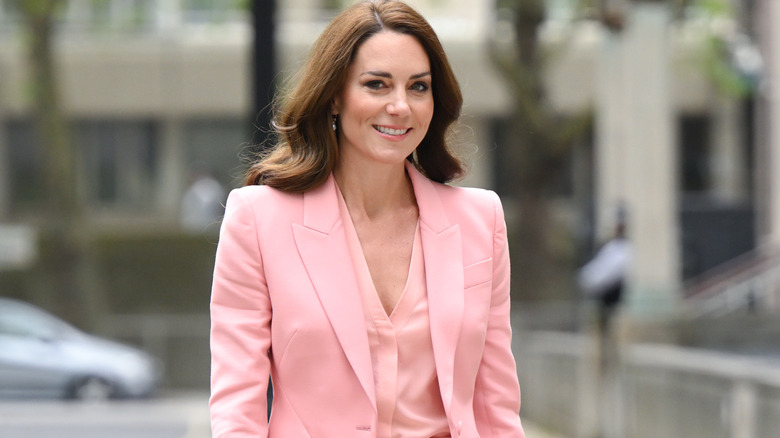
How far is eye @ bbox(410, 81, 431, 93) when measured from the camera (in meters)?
3.05

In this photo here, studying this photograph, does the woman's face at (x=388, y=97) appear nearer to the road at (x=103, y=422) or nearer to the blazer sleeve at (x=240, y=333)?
the blazer sleeve at (x=240, y=333)

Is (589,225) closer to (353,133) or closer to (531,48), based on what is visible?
(531,48)

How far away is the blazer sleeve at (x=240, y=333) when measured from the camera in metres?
2.91

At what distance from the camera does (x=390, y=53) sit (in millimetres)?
3002

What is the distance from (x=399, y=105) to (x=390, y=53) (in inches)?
4.2

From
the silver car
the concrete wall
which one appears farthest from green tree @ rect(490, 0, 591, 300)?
the silver car

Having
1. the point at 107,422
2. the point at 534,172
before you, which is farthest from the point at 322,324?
the point at 534,172

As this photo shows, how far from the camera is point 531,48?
21.9 metres

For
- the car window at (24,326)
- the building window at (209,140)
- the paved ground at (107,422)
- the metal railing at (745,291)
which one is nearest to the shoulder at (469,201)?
the paved ground at (107,422)

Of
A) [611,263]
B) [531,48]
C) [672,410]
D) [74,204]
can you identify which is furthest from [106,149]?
[672,410]

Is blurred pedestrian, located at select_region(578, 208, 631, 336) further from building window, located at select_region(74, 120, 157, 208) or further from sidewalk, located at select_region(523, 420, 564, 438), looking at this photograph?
building window, located at select_region(74, 120, 157, 208)

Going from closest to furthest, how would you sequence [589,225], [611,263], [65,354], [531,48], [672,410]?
[672,410] → [611,263] → [65,354] → [531,48] → [589,225]

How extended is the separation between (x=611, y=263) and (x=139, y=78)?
21.7 meters

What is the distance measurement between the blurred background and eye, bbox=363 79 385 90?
399mm
